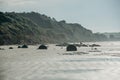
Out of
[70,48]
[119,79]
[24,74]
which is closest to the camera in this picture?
[119,79]

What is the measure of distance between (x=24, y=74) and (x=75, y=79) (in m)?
7.04

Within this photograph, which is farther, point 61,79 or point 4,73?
point 4,73

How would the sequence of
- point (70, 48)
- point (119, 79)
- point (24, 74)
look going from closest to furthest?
point (119, 79) < point (24, 74) < point (70, 48)

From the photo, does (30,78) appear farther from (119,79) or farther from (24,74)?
(119,79)

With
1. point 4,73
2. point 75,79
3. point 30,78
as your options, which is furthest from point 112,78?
point 4,73

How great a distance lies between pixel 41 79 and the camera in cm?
3297

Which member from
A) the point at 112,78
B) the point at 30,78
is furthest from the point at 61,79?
the point at 112,78

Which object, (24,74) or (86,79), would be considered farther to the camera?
(24,74)

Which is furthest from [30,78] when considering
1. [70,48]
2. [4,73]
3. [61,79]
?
[70,48]

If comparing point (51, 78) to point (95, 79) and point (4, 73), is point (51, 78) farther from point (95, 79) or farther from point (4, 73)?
point (4, 73)

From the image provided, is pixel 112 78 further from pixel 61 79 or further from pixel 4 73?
pixel 4 73

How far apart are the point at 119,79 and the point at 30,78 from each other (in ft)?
31.2

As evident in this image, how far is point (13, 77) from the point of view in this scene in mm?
34531

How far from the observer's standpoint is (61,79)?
32.9 meters
